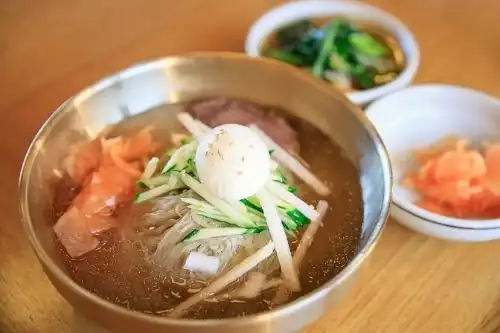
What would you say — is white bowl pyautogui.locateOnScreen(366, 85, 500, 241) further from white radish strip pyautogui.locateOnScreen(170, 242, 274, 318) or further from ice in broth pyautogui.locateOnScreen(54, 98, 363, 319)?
white radish strip pyautogui.locateOnScreen(170, 242, 274, 318)

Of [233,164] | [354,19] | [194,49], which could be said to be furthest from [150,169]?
[354,19]

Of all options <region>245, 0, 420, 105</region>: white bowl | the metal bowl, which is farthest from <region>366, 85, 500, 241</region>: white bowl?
the metal bowl

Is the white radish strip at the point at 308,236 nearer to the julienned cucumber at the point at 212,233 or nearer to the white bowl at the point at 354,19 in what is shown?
the julienned cucumber at the point at 212,233

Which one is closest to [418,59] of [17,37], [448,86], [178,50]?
[448,86]

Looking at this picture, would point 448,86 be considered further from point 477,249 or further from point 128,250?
point 128,250

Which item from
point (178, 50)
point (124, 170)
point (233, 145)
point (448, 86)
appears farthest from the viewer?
point (178, 50)

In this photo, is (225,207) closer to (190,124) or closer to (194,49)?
(190,124)

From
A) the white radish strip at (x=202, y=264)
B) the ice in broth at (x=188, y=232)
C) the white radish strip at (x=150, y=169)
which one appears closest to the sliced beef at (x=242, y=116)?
the ice in broth at (x=188, y=232)
